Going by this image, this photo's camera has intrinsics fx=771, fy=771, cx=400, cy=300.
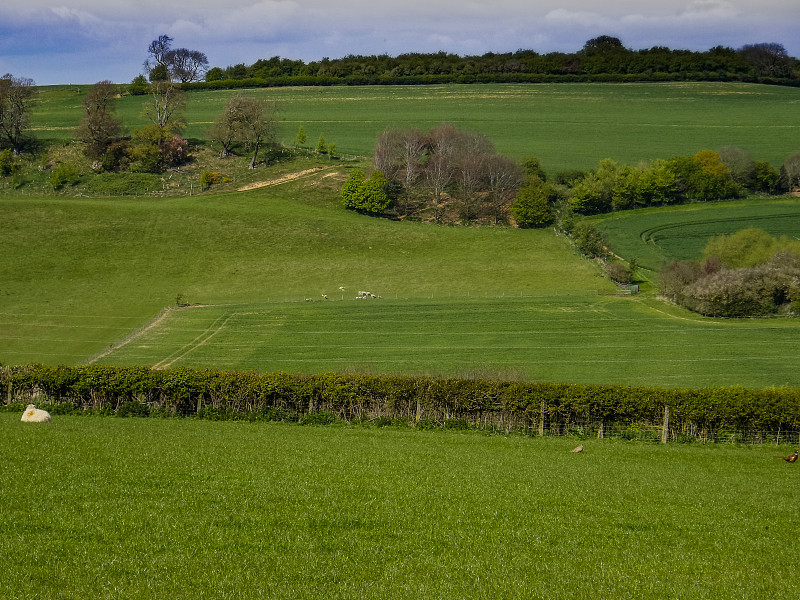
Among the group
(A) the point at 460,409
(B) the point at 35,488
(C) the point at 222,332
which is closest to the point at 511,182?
(C) the point at 222,332

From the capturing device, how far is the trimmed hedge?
29531 millimetres

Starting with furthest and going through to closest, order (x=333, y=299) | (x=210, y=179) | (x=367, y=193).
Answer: (x=210, y=179)
(x=367, y=193)
(x=333, y=299)

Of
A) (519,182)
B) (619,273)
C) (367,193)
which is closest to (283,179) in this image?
(367,193)

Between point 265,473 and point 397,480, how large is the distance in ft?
10.3

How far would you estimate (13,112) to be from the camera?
10350 centimetres

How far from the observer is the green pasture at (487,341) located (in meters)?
43.9

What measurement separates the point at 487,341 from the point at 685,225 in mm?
46054

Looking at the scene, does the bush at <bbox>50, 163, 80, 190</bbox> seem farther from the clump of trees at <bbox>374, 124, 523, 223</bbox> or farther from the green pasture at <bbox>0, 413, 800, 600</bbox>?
the green pasture at <bbox>0, 413, 800, 600</bbox>

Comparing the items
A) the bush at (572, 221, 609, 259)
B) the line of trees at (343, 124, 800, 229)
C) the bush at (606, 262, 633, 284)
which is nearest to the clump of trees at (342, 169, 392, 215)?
the line of trees at (343, 124, 800, 229)

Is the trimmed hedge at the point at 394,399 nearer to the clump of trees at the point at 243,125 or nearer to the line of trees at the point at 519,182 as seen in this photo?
the line of trees at the point at 519,182

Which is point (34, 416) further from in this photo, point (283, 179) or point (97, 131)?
point (97, 131)

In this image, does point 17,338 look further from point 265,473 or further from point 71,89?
point 71,89

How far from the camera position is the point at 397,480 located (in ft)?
60.3

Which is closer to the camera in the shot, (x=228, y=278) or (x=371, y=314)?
(x=371, y=314)
